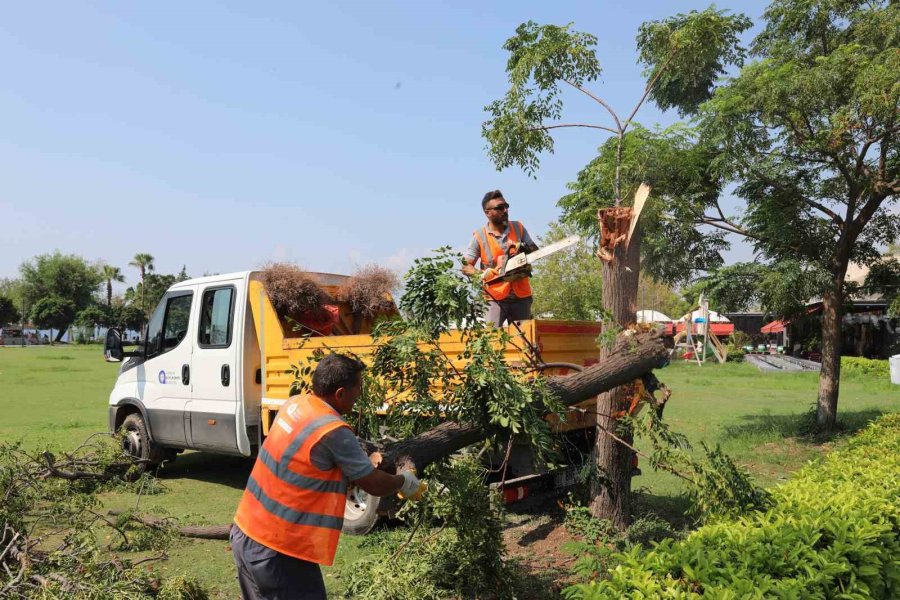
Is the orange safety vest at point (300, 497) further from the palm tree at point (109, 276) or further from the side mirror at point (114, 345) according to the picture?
the palm tree at point (109, 276)

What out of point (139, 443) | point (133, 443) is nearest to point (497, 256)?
point (139, 443)

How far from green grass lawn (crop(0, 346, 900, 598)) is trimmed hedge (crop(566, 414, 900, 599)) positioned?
8.42 ft

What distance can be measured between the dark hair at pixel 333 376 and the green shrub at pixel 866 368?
22785 millimetres

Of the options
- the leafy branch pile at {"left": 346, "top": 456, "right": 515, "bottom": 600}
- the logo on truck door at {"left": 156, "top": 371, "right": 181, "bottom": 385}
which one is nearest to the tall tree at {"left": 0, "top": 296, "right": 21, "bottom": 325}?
the logo on truck door at {"left": 156, "top": 371, "right": 181, "bottom": 385}

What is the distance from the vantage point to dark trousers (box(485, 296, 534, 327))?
6066 millimetres

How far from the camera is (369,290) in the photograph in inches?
305

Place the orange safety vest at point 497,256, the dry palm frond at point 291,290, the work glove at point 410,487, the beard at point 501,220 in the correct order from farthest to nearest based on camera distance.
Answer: the dry palm frond at point 291,290 → the beard at point 501,220 → the orange safety vest at point 497,256 → the work glove at point 410,487

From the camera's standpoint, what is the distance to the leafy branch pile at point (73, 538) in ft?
12.7

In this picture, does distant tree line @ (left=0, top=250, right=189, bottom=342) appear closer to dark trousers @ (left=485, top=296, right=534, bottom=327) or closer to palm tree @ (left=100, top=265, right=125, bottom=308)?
palm tree @ (left=100, top=265, right=125, bottom=308)

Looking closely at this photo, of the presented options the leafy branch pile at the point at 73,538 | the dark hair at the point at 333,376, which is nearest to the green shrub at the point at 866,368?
the leafy branch pile at the point at 73,538

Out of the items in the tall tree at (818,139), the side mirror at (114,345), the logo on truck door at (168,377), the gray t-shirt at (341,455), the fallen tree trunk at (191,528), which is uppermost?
the tall tree at (818,139)

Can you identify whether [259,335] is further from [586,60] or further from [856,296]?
[856,296]

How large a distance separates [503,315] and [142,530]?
3.57 metres

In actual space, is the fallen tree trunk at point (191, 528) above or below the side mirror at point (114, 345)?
below
